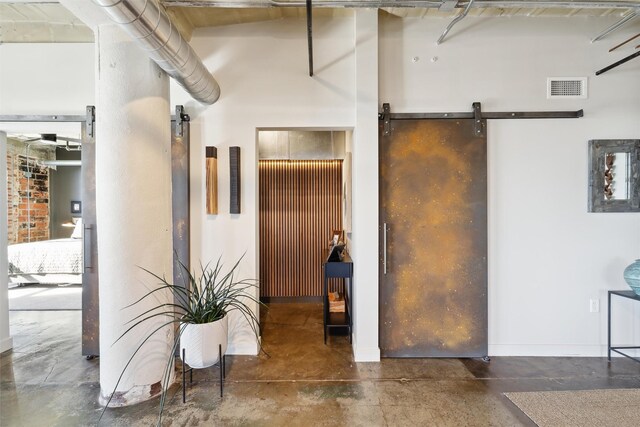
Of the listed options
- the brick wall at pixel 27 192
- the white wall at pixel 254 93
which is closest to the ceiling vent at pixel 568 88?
the white wall at pixel 254 93

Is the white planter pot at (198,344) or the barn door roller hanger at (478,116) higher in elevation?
the barn door roller hanger at (478,116)

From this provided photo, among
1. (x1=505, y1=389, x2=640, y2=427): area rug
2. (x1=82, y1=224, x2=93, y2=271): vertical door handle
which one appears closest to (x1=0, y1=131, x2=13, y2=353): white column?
(x1=82, y1=224, x2=93, y2=271): vertical door handle

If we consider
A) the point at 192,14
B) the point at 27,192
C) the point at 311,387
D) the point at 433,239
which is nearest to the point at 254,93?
the point at 192,14

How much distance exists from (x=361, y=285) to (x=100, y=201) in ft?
7.32

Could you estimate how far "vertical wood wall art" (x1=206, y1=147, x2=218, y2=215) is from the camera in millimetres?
2674

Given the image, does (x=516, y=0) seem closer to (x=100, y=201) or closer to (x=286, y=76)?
(x=286, y=76)

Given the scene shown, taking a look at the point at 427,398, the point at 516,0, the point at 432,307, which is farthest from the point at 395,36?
the point at 427,398

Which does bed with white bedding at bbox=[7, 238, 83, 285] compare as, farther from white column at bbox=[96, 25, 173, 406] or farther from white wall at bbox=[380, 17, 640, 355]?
white wall at bbox=[380, 17, 640, 355]

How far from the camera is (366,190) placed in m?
2.65

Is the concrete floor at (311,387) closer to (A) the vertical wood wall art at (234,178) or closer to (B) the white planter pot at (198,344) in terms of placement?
(B) the white planter pot at (198,344)

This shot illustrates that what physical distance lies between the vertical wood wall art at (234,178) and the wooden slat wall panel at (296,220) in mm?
1623

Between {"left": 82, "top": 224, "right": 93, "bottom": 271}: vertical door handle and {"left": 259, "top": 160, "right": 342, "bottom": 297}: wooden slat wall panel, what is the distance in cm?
211

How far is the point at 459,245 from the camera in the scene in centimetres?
270

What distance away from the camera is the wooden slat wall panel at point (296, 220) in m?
4.34
